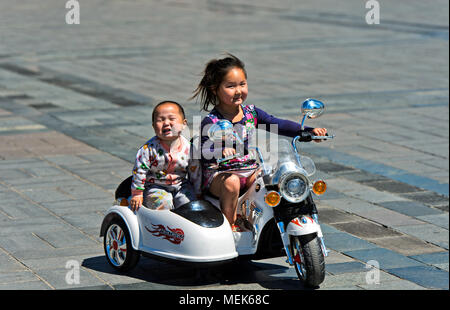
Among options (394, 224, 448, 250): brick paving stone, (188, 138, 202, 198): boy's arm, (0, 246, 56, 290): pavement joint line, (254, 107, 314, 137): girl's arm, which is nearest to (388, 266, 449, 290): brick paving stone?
(394, 224, 448, 250): brick paving stone

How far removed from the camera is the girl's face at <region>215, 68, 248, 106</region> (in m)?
4.77

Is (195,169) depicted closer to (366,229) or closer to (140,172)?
(140,172)

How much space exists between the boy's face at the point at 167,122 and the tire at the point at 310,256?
0.92 m

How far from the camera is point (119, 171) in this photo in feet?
25.3

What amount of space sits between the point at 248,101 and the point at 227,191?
21.8 feet

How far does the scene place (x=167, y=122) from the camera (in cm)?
475

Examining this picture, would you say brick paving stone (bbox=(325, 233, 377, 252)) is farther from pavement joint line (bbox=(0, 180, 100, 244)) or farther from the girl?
pavement joint line (bbox=(0, 180, 100, 244))

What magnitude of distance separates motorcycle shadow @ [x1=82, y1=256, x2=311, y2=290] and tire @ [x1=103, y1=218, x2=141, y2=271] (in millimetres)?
66

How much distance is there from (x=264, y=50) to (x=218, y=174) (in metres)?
12.1

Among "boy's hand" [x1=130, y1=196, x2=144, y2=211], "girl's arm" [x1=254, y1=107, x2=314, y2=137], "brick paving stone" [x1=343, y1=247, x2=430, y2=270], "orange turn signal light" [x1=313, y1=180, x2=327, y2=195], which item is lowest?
"brick paving stone" [x1=343, y1=247, x2=430, y2=270]

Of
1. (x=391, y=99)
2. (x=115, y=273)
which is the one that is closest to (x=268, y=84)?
(x=391, y=99)

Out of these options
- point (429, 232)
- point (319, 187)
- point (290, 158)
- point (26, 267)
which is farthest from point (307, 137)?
point (429, 232)

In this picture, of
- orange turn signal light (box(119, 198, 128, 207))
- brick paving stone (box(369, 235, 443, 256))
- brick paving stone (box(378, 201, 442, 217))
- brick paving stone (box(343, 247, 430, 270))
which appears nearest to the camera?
orange turn signal light (box(119, 198, 128, 207))
